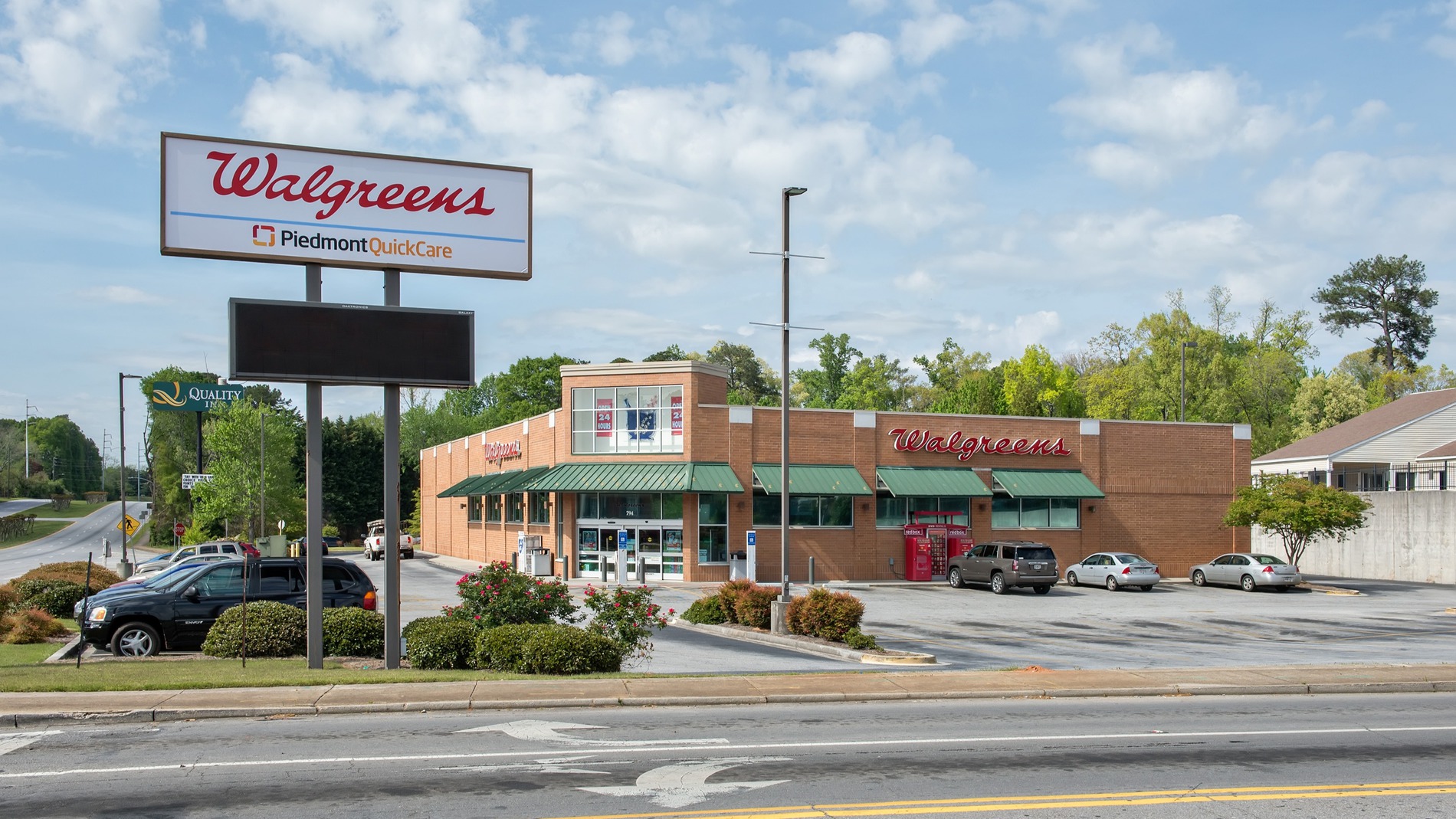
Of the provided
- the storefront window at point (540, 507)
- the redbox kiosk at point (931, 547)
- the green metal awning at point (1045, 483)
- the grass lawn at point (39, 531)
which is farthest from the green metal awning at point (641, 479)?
the grass lawn at point (39, 531)

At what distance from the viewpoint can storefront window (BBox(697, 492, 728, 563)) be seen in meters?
41.2

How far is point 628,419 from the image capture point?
42.5 meters

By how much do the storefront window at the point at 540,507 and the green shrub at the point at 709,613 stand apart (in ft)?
67.4

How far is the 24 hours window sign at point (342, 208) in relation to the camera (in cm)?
1605

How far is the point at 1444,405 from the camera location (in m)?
54.1

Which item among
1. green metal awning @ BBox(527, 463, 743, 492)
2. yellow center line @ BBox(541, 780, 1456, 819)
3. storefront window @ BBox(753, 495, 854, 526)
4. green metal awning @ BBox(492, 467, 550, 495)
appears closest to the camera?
yellow center line @ BBox(541, 780, 1456, 819)

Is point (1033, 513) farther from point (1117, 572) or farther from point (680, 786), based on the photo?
point (680, 786)

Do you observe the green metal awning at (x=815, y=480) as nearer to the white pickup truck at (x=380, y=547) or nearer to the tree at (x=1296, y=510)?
the tree at (x=1296, y=510)

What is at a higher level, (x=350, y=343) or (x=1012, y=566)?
(x=350, y=343)

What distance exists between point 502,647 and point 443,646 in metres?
1.20

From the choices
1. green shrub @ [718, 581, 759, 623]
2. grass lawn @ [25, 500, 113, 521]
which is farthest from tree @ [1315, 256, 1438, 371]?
grass lawn @ [25, 500, 113, 521]

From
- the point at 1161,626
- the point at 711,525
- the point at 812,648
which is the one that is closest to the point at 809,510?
the point at 711,525

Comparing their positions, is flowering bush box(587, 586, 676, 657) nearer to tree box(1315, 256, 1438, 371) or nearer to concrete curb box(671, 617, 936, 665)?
concrete curb box(671, 617, 936, 665)

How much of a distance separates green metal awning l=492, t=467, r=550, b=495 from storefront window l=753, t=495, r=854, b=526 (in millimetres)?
9066
